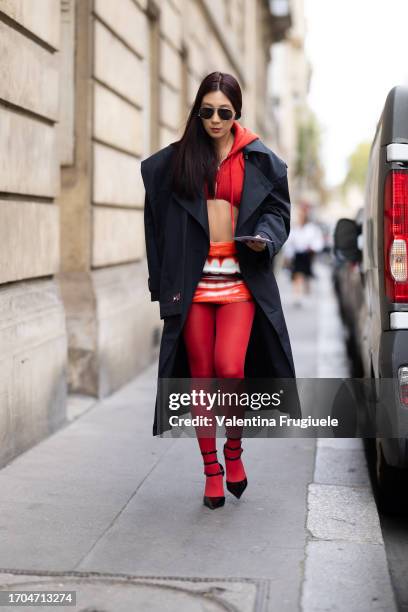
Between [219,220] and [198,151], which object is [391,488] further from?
[198,151]

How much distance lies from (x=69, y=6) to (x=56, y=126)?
4.96 ft

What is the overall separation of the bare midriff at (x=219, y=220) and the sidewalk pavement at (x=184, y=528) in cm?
126

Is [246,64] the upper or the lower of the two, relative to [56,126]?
upper

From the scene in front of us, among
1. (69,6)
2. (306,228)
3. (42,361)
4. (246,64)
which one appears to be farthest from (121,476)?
(246,64)

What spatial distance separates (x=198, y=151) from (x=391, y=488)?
179 cm

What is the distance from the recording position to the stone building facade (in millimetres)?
5914

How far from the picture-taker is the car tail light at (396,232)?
171 inches

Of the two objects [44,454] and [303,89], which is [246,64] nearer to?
[44,454]

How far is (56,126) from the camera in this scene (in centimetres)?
684

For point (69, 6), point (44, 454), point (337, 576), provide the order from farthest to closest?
point (69, 6) < point (44, 454) < point (337, 576)

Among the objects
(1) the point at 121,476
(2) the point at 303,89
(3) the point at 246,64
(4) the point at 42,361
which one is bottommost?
(1) the point at 121,476

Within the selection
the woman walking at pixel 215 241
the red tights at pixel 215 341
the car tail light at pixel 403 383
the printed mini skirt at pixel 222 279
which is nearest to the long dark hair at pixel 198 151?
the woman walking at pixel 215 241

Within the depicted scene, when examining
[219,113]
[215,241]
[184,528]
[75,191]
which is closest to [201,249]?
[215,241]

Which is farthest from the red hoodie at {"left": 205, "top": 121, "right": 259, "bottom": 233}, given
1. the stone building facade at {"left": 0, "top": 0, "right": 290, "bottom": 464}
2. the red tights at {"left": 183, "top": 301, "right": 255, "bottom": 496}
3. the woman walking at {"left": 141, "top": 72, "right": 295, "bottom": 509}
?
the stone building facade at {"left": 0, "top": 0, "right": 290, "bottom": 464}
